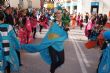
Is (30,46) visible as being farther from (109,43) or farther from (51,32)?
(109,43)

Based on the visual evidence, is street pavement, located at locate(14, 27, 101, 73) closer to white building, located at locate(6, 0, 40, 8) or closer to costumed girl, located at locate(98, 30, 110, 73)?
costumed girl, located at locate(98, 30, 110, 73)

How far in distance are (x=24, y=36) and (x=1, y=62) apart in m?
8.39

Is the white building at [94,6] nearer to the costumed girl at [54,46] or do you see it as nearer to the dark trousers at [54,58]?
the costumed girl at [54,46]

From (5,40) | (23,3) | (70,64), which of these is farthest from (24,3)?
(5,40)

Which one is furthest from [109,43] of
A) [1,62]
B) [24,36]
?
[24,36]

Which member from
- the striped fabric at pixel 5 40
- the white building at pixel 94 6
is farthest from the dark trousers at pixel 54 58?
the white building at pixel 94 6

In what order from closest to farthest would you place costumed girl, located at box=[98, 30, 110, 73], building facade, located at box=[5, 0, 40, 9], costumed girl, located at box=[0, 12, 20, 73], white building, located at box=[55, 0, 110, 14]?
costumed girl, located at box=[0, 12, 20, 73]
costumed girl, located at box=[98, 30, 110, 73]
building facade, located at box=[5, 0, 40, 9]
white building, located at box=[55, 0, 110, 14]

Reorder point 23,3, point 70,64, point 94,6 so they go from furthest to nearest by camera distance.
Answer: point 94,6 → point 23,3 → point 70,64

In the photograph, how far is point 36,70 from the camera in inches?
407

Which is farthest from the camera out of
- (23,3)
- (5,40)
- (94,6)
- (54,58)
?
(94,6)

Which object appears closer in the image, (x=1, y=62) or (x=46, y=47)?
(x=1, y=62)

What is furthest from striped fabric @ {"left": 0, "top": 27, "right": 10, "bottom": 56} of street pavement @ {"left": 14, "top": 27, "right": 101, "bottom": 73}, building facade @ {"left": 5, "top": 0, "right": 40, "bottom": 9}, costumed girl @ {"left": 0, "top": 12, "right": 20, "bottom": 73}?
building facade @ {"left": 5, "top": 0, "right": 40, "bottom": 9}

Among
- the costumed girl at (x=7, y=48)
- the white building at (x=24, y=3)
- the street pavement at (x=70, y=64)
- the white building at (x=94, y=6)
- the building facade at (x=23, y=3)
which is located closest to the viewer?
the costumed girl at (x=7, y=48)

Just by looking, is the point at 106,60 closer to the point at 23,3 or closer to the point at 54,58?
the point at 54,58
